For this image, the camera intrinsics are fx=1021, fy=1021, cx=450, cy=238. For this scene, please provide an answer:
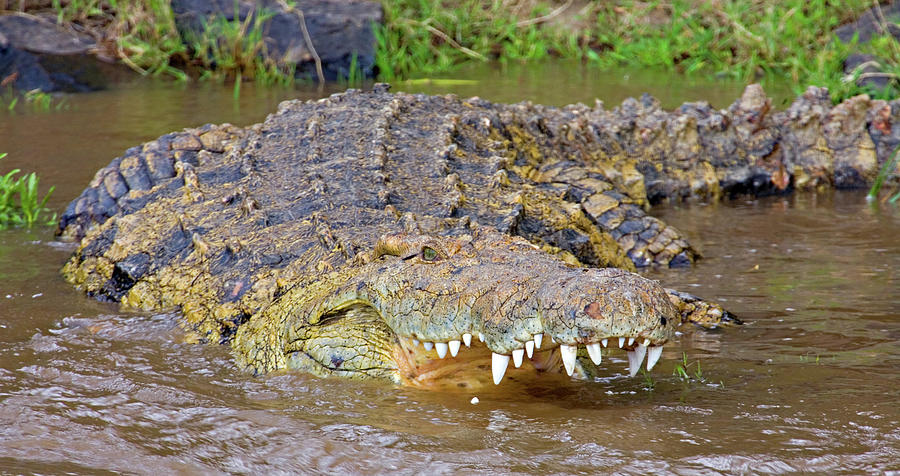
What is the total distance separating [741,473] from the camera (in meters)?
2.59

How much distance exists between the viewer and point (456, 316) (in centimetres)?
294

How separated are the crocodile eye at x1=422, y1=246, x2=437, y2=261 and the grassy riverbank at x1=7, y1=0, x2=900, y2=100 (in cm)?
653

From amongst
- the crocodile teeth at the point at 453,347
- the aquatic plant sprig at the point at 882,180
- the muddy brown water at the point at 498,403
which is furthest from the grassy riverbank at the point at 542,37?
the crocodile teeth at the point at 453,347

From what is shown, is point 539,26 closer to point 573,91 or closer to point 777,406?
point 573,91

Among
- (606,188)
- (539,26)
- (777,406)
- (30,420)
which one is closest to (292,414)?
(30,420)

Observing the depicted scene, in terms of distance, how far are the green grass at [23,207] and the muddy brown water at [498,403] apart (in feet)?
2.93

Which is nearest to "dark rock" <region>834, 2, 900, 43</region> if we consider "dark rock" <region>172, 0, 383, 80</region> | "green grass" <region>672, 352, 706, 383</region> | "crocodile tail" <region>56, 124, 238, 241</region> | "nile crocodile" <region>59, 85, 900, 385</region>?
"nile crocodile" <region>59, 85, 900, 385</region>

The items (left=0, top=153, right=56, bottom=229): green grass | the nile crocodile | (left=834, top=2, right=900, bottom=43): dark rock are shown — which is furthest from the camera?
(left=834, top=2, right=900, bottom=43): dark rock

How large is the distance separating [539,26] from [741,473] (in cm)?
981

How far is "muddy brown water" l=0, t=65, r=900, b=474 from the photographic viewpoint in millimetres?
2719

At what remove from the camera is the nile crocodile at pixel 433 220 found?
294 centimetres

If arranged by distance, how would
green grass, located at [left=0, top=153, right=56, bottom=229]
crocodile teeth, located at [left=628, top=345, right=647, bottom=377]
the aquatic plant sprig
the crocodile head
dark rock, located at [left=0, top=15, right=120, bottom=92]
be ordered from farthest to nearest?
dark rock, located at [left=0, top=15, right=120, bottom=92]
the aquatic plant sprig
green grass, located at [left=0, top=153, right=56, bottom=229]
crocodile teeth, located at [left=628, top=345, right=647, bottom=377]
the crocodile head

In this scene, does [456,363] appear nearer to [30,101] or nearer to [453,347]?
[453,347]

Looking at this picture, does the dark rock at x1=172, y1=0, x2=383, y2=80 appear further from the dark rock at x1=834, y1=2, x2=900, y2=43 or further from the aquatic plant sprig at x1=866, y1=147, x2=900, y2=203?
the aquatic plant sprig at x1=866, y1=147, x2=900, y2=203
